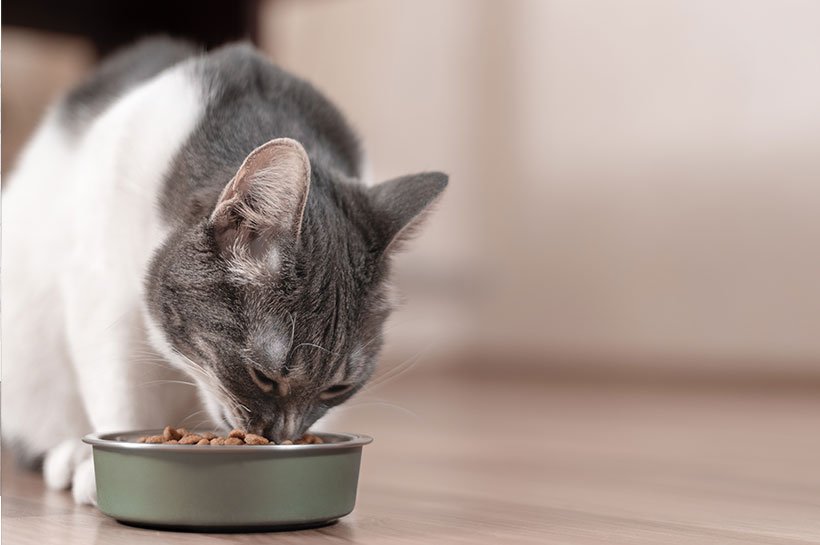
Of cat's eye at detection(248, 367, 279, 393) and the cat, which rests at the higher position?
the cat

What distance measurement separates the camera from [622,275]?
5.00 m

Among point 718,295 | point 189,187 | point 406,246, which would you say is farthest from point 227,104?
point 718,295

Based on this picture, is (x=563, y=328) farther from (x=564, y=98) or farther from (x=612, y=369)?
(x=564, y=98)

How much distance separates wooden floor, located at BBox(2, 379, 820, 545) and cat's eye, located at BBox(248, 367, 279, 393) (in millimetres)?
219

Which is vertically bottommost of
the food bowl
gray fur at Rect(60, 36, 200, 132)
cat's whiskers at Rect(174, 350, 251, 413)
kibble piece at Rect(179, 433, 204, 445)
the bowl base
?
the bowl base

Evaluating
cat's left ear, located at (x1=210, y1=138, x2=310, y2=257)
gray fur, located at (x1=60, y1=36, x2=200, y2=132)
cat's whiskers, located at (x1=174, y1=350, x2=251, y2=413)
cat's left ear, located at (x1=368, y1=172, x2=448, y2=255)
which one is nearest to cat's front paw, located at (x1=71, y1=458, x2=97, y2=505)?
cat's whiskers, located at (x1=174, y1=350, x2=251, y2=413)

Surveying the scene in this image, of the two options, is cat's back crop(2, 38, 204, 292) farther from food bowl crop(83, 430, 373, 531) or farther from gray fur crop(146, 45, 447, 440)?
food bowl crop(83, 430, 373, 531)

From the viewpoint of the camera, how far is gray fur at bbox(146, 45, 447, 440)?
1549mm

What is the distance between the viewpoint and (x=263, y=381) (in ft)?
5.08

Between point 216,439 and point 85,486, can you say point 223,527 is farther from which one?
point 85,486

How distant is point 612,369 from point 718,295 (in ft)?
2.24

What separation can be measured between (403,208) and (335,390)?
33 cm

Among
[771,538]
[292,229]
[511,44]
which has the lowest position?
[771,538]

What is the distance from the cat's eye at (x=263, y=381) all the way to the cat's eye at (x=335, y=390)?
10 cm
